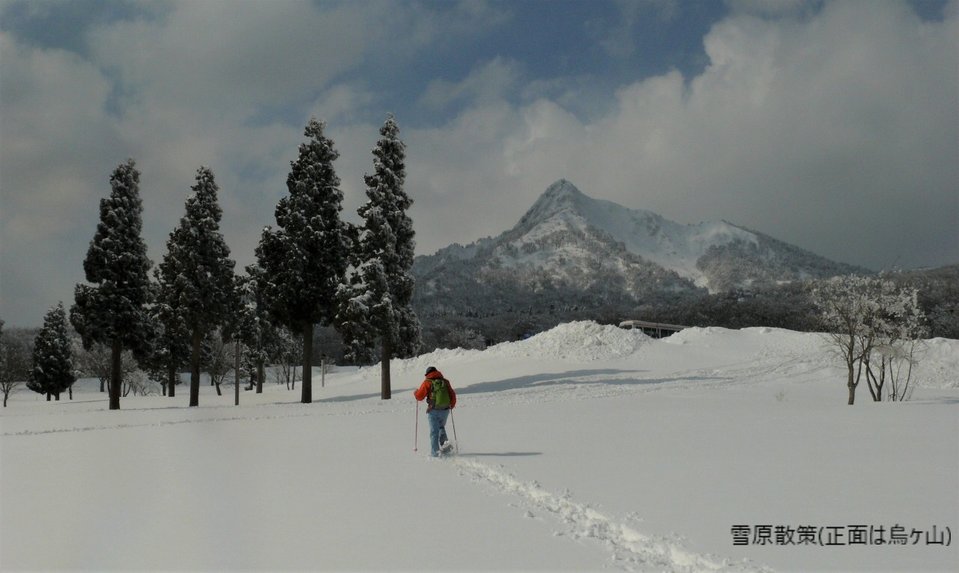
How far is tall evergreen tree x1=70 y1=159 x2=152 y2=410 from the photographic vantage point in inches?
1307

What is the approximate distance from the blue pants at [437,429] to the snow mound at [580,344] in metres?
38.4

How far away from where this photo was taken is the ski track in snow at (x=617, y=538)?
625cm

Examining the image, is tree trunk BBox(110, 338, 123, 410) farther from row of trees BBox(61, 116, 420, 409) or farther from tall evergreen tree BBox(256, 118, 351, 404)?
tall evergreen tree BBox(256, 118, 351, 404)

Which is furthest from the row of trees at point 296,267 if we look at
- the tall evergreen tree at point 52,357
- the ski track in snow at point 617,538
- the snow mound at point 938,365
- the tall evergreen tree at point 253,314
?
the tall evergreen tree at point 52,357

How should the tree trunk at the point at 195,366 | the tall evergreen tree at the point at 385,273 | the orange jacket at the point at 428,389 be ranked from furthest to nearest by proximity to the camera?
the tree trunk at the point at 195,366 < the tall evergreen tree at the point at 385,273 < the orange jacket at the point at 428,389

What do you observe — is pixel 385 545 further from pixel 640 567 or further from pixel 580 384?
pixel 580 384

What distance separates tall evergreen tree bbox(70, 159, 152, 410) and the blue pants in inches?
1051

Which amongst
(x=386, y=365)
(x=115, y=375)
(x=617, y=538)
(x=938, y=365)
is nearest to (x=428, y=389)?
(x=617, y=538)

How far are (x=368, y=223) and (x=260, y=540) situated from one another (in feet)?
91.0

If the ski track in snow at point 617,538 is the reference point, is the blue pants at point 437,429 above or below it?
above

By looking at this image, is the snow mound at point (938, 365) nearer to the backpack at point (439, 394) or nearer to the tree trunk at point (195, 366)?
the backpack at point (439, 394)

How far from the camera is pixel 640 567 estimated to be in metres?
6.23

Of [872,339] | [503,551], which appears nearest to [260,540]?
[503,551]

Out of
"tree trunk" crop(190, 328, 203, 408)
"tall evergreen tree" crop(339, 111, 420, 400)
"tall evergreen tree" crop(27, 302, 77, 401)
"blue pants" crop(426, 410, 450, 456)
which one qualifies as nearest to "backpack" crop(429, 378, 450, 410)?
"blue pants" crop(426, 410, 450, 456)
